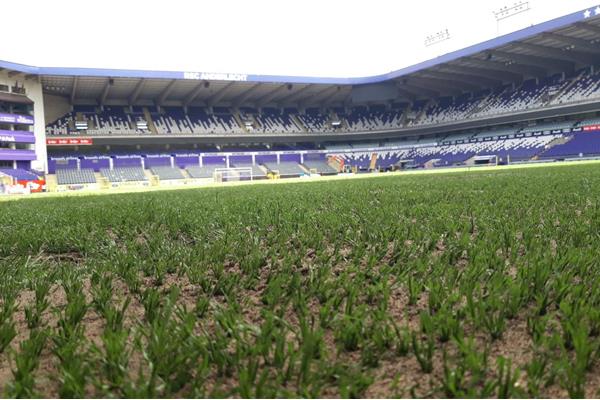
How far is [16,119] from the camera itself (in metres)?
46.4

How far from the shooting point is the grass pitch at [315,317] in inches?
64.3

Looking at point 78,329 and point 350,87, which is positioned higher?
point 350,87

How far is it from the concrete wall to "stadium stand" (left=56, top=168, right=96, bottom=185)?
6.81ft

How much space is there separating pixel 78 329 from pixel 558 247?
3.47 meters

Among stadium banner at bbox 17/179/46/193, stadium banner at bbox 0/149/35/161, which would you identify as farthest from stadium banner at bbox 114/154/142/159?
stadium banner at bbox 17/179/46/193

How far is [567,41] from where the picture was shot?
4466 centimetres

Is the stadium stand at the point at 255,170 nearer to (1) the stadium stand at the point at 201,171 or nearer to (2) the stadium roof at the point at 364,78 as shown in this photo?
(1) the stadium stand at the point at 201,171

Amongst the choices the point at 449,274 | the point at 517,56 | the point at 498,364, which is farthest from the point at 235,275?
the point at 517,56

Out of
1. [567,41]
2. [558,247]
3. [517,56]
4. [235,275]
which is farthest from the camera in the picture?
[517,56]

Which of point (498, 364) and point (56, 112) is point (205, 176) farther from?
point (498, 364)

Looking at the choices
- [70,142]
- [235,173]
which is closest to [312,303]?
[235,173]

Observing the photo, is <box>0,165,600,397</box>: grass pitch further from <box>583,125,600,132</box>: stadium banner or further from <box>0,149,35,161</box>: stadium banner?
<box>583,125,600,132</box>: stadium banner

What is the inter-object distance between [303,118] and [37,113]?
3912 centimetres

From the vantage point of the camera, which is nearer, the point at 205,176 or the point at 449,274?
the point at 449,274
